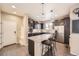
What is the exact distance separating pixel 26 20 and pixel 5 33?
464 millimetres

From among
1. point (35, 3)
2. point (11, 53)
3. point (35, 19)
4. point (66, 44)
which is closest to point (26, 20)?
point (35, 19)

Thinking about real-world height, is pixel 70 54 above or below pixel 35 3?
below

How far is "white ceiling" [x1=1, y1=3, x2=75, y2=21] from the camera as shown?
1.58 meters

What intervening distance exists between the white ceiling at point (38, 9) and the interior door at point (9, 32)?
0.74 feet

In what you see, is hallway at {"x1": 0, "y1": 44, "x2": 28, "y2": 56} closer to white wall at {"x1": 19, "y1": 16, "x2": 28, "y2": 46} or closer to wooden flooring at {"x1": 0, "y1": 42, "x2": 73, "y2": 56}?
wooden flooring at {"x1": 0, "y1": 42, "x2": 73, "y2": 56}

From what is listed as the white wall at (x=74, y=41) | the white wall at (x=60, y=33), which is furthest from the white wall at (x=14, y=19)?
the white wall at (x=74, y=41)

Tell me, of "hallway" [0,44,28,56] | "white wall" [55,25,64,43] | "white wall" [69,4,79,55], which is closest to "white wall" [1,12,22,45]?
"hallway" [0,44,28,56]

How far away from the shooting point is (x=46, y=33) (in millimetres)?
1678

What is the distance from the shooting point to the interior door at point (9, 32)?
1.64 m

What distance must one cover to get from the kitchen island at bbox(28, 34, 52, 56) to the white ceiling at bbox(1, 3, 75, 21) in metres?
0.35

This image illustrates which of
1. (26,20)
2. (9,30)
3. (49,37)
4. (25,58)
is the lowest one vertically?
(25,58)

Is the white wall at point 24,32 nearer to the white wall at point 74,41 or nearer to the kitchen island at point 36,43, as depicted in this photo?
the kitchen island at point 36,43

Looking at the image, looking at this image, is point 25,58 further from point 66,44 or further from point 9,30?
point 66,44

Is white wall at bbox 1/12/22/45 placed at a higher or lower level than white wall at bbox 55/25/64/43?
higher
